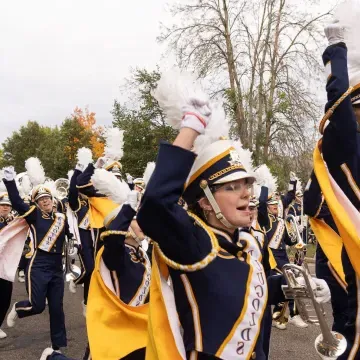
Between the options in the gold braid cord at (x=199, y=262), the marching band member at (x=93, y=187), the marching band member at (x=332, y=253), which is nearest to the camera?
the gold braid cord at (x=199, y=262)

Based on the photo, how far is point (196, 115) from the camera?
6.34 ft

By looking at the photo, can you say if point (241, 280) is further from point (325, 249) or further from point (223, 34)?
point (223, 34)

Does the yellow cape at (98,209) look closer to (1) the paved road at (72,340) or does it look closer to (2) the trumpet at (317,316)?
(1) the paved road at (72,340)

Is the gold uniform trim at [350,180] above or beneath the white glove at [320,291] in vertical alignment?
above

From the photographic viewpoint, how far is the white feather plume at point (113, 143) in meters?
7.89

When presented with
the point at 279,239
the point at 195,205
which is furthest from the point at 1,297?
the point at 195,205

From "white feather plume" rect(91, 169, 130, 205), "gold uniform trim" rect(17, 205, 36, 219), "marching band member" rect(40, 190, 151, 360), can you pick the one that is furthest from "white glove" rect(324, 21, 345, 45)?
"gold uniform trim" rect(17, 205, 36, 219)

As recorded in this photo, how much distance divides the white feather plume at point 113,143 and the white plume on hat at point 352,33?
5.76m

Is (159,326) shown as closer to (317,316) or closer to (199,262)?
(199,262)

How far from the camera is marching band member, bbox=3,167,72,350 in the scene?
230 inches

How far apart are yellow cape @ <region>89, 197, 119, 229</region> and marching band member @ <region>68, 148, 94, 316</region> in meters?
0.93

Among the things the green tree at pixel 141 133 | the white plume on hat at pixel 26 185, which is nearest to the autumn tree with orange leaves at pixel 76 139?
the green tree at pixel 141 133

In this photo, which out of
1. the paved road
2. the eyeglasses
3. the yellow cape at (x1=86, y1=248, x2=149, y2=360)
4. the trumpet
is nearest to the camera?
the trumpet

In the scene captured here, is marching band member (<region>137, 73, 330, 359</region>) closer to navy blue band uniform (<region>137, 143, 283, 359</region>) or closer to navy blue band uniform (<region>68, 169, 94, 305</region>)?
navy blue band uniform (<region>137, 143, 283, 359</region>)
